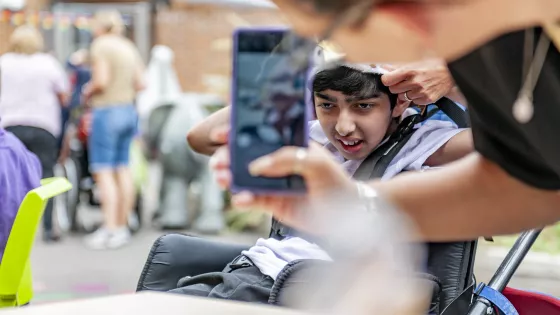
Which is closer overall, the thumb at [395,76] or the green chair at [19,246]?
the thumb at [395,76]

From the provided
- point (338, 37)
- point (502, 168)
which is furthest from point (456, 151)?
point (338, 37)

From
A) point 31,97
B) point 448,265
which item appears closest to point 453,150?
point 448,265

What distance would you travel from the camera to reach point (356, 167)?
7.82ft

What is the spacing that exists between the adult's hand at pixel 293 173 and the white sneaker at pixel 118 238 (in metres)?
4.96

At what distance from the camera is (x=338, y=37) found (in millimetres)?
1155

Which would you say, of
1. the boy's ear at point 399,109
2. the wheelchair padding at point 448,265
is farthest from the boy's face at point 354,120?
the wheelchair padding at point 448,265

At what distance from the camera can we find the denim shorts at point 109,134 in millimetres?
6105

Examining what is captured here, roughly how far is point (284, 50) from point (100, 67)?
16.0 feet

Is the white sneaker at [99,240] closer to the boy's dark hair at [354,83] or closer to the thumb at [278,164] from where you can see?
the boy's dark hair at [354,83]

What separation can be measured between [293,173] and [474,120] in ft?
1.04

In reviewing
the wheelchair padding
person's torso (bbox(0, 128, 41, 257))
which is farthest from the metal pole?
person's torso (bbox(0, 128, 41, 257))

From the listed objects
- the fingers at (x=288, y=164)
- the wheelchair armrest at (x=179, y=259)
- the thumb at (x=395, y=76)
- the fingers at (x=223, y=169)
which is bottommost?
the wheelchair armrest at (x=179, y=259)

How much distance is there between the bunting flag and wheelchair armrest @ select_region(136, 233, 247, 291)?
26.1 feet

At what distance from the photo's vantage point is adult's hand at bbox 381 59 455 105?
216 cm
